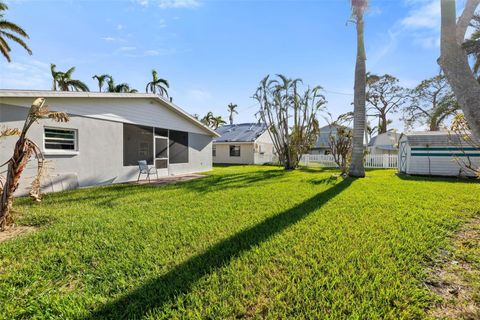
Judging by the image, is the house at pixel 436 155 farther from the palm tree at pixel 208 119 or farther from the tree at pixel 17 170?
the palm tree at pixel 208 119

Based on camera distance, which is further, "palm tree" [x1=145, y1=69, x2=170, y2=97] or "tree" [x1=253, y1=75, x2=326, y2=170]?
"palm tree" [x1=145, y1=69, x2=170, y2=97]

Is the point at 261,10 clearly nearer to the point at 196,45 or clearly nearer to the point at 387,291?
the point at 196,45

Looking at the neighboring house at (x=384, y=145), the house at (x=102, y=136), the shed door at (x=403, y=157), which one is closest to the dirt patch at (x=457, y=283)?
Answer: the house at (x=102, y=136)

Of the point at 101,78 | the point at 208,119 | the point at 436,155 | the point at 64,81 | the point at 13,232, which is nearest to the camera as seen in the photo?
the point at 13,232

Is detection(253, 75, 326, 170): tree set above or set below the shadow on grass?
above

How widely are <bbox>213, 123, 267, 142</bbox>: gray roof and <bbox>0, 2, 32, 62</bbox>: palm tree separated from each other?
17.0m

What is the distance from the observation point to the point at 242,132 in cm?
2603

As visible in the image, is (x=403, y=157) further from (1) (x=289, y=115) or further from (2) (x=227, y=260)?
(2) (x=227, y=260)

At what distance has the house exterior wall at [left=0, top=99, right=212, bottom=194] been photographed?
6.86 metres

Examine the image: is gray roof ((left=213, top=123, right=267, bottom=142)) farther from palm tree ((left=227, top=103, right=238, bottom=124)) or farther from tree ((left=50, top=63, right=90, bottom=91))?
palm tree ((left=227, top=103, right=238, bottom=124))

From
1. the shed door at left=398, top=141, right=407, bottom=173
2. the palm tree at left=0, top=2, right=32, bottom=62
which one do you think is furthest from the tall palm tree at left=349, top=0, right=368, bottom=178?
the palm tree at left=0, top=2, right=32, bottom=62

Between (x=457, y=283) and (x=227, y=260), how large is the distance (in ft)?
9.00

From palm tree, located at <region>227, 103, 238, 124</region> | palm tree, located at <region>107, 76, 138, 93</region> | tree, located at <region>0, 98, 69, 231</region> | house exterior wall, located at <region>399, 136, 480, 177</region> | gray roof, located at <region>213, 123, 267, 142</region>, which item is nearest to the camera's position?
tree, located at <region>0, 98, 69, 231</region>

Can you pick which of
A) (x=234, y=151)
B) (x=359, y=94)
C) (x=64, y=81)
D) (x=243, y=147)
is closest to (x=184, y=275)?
(x=359, y=94)
